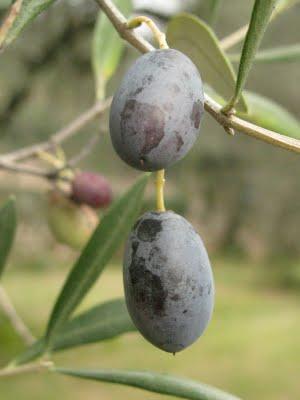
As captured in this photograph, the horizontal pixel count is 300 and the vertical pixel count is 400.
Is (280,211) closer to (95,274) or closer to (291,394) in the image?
(291,394)

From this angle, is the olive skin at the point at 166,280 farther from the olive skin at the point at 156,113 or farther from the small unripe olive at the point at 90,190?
the small unripe olive at the point at 90,190

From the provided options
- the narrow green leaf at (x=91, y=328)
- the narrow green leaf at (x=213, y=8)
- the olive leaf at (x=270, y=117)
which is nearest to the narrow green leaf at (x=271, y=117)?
the olive leaf at (x=270, y=117)

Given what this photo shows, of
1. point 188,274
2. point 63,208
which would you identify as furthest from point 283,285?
point 188,274

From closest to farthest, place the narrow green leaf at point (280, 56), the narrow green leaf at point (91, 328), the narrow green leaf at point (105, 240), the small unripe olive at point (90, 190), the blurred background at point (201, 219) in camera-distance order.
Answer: the narrow green leaf at point (105, 240) → the narrow green leaf at point (91, 328) → the narrow green leaf at point (280, 56) → the small unripe olive at point (90, 190) → the blurred background at point (201, 219)

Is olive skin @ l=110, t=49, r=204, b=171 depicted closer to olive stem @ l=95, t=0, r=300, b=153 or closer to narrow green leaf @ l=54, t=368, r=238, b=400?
olive stem @ l=95, t=0, r=300, b=153

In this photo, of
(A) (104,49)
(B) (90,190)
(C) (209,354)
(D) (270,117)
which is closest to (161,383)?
(D) (270,117)

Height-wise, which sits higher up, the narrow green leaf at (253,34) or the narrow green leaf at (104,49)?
the narrow green leaf at (253,34)
